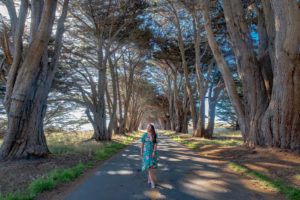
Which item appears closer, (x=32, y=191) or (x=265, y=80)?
(x=32, y=191)

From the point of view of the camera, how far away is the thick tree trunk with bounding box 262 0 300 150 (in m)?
5.42

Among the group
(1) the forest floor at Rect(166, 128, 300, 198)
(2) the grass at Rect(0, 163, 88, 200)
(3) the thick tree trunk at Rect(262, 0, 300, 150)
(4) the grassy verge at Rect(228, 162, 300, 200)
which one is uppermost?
(3) the thick tree trunk at Rect(262, 0, 300, 150)

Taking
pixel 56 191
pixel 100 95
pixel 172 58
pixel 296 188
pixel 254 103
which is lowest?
pixel 56 191

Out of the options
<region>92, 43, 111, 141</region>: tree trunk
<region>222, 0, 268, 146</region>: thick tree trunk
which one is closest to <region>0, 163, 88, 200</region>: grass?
<region>222, 0, 268, 146</region>: thick tree trunk

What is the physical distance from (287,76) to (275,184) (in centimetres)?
332

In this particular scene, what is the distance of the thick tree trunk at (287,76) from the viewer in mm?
5422

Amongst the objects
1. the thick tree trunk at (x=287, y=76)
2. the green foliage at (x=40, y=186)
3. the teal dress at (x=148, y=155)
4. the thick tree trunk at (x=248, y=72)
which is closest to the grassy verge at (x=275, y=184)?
the thick tree trunk at (x=287, y=76)

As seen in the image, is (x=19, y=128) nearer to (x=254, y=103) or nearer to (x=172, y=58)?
(x=254, y=103)

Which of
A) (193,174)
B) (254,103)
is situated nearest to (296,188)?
(193,174)

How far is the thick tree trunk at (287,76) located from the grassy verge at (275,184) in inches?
75.9

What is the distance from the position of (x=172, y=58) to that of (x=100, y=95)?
923cm

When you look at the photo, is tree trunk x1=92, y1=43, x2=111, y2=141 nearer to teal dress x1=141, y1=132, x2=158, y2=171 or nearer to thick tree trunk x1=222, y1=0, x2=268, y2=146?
thick tree trunk x1=222, y1=0, x2=268, y2=146

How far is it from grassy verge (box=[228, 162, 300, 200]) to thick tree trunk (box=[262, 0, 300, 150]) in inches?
75.9

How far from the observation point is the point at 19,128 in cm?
608
